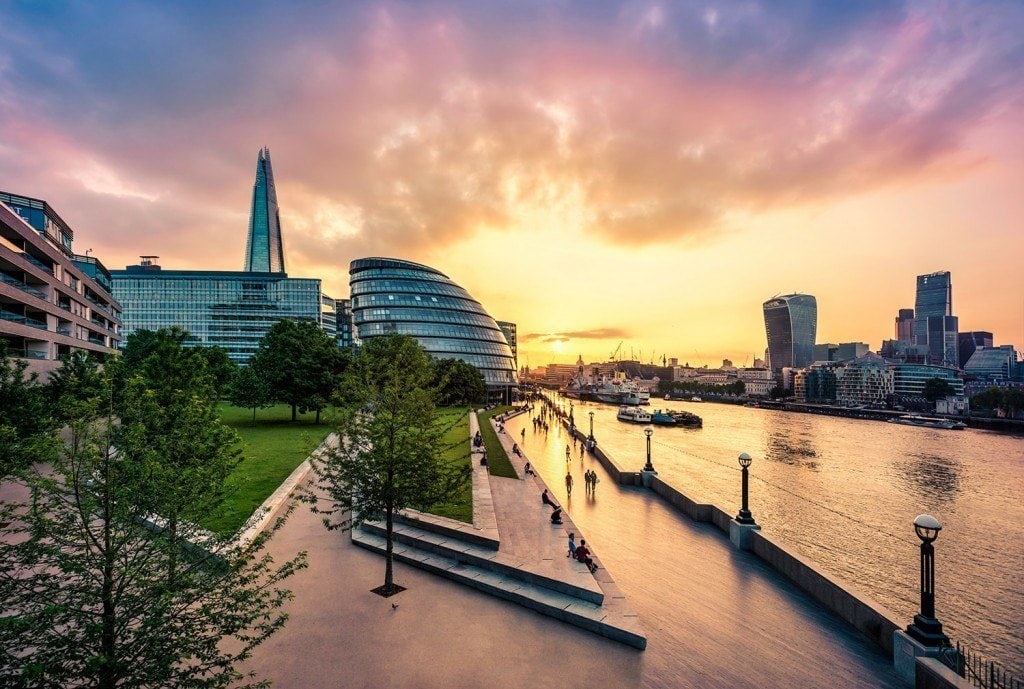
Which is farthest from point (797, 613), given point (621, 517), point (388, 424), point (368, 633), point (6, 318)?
point (6, 318)

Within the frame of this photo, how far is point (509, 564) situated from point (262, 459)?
71.7 ft

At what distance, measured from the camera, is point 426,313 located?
103438 millimetres

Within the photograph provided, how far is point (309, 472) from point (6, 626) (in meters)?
22.5

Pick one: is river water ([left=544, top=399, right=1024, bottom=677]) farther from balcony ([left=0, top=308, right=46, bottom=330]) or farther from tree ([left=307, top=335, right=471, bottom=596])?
balcony ([left=0, top=308, right=46, bottom=330])

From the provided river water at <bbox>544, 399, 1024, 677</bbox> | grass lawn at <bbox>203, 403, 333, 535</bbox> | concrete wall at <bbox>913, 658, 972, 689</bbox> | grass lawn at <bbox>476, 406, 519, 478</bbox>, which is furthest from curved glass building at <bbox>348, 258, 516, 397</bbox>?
concrete wall at <bbox>913, 658, 972, 689</bbox>

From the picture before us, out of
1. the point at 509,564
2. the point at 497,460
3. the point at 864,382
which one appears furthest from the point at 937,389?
the point at 509,564

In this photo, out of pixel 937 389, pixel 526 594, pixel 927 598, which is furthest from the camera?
pixel 937 389

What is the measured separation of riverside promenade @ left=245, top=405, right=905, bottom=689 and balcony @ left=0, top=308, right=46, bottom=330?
31.7 meters

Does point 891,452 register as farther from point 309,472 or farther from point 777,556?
point 309,472

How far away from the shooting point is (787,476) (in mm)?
46281

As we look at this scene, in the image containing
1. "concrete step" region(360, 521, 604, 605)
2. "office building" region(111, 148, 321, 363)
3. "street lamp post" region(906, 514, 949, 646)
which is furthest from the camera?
"office building" region(111, 148, 321, 363)

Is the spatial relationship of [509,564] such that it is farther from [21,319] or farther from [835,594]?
[21,319]

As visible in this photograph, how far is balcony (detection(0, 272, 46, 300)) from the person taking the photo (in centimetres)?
3419

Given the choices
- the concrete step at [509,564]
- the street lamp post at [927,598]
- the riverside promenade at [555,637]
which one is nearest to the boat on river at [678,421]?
the riverside promenade at [555,637]
